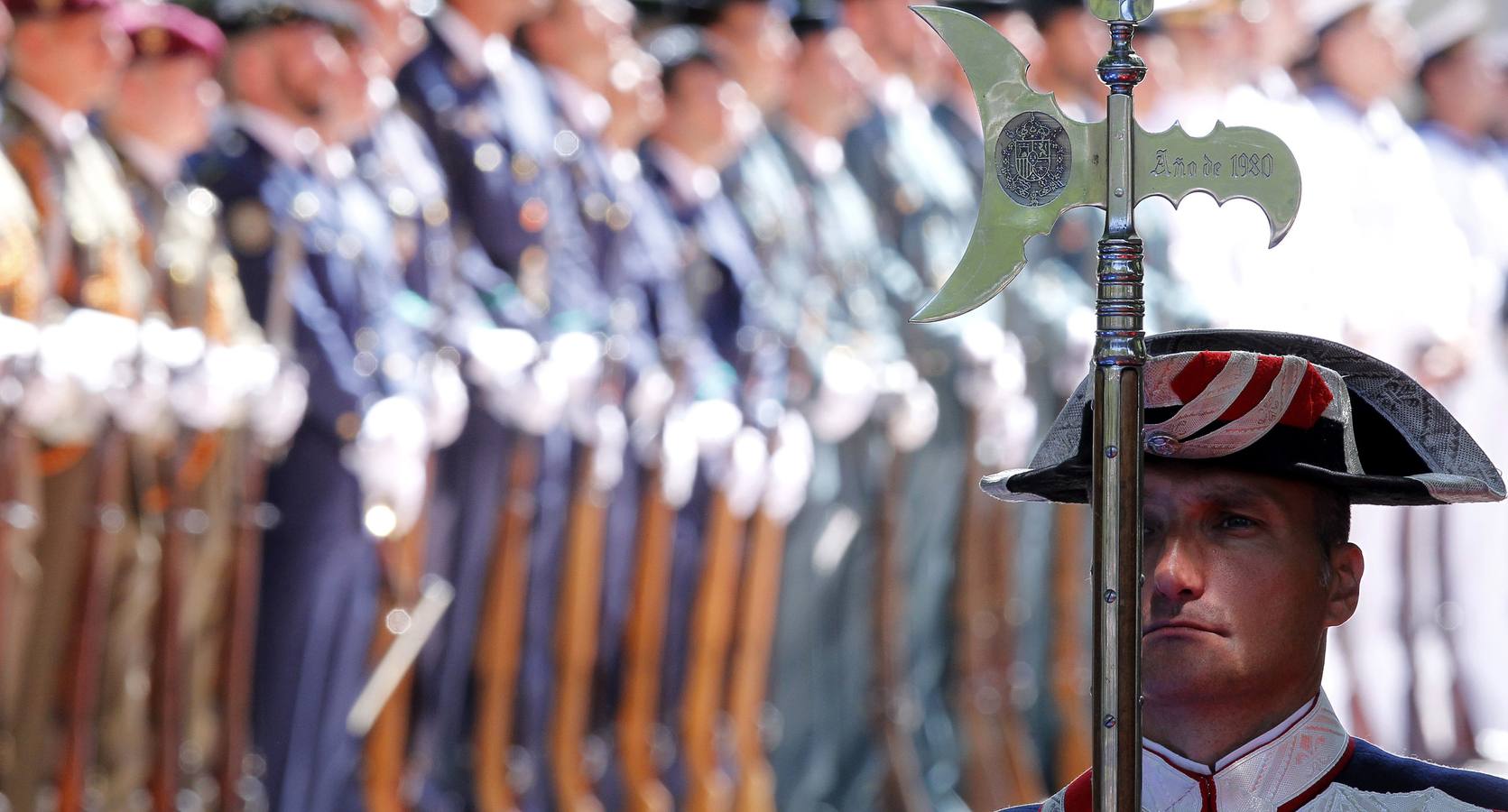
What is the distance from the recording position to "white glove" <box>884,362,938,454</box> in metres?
4.98

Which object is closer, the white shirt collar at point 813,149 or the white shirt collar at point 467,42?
the white shirt collar at point 467,42

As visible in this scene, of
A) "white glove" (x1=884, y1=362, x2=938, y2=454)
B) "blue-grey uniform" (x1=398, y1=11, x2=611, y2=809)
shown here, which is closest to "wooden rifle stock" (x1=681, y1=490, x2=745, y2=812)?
"blue-grey uniform" (x1=398, y1=11, x2=611, y2=809)

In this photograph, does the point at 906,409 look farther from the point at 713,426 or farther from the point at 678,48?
the point at 678,48

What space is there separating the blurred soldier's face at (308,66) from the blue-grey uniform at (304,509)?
0.07 m

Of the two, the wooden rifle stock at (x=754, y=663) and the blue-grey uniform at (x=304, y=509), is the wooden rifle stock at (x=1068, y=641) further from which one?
the blue-grey uniform at (x=304, y=509)

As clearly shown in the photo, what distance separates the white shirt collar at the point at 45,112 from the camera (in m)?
3.74

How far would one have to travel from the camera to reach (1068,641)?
5348 mm

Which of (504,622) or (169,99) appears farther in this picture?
(504,622)

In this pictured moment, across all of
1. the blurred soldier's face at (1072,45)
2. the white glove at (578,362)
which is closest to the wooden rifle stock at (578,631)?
the white glove at (578,362)

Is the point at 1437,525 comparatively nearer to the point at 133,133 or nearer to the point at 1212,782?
the point at 133,133

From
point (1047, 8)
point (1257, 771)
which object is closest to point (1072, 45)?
point (1047, 8)

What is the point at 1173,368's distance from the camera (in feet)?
4.79

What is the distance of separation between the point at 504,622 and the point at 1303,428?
119 inches

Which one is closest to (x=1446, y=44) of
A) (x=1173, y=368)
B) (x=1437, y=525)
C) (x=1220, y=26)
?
(x=1220, y=26)
